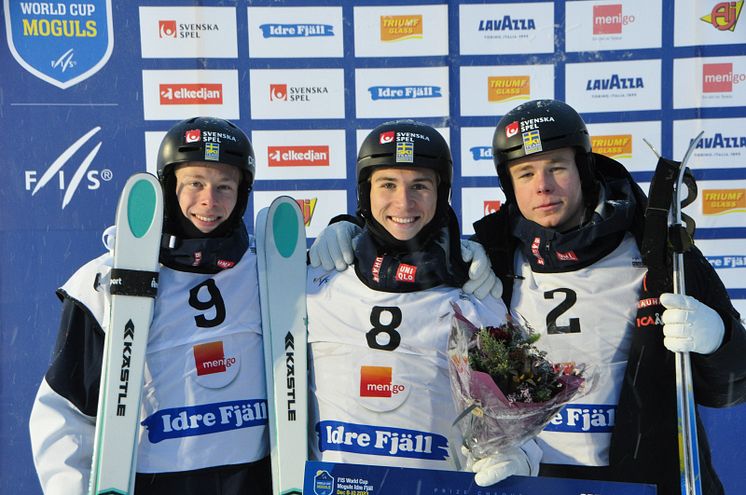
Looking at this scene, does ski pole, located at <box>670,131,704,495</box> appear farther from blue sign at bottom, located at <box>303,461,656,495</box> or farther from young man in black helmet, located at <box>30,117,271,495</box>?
young man in black helmet, located at <box>30,117,271,495</box>

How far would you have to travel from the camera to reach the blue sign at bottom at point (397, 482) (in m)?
1.74

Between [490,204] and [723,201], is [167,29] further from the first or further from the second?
[723,201]

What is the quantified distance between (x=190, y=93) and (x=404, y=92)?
1.62m

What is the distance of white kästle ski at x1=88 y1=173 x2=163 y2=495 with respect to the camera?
214cm

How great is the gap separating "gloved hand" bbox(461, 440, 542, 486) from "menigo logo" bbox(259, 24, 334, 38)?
141 inches

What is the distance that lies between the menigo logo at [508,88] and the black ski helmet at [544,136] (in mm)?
2108

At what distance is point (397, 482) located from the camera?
1772mm

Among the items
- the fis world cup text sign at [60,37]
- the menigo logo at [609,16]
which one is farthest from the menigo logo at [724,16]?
the fis world cup text sign at [60,37]

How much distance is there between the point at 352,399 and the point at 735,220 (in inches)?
147

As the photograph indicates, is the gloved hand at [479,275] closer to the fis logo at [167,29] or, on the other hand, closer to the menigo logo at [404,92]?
the menigo logo at [404,92]

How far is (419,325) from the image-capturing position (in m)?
2.21

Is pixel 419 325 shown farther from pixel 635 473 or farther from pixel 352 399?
pixel 635 473

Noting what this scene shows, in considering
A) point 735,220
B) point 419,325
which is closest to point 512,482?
point 419,325

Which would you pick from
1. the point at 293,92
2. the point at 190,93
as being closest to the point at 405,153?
the point at 293,92
